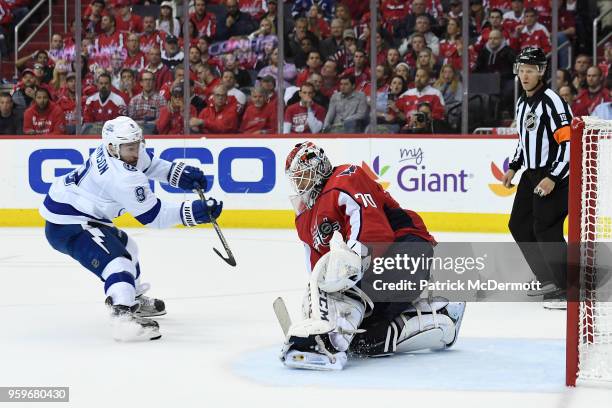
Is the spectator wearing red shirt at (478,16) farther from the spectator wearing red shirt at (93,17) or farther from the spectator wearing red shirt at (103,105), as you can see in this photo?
the spectator wearing red shirt at (93,17)

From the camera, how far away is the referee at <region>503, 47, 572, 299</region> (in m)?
5.69

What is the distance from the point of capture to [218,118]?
10.0m

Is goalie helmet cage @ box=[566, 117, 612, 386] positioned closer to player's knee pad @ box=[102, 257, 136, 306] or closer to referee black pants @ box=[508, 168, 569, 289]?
referee black pants @ box=[508, 168, 569, 289]

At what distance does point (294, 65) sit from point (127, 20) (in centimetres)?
174

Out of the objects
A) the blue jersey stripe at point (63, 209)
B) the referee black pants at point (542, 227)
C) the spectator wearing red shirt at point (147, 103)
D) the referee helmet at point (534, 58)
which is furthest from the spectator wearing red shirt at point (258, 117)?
the blue jersey stripe at point (63, 209)

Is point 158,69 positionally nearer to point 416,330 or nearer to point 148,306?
point 148,306

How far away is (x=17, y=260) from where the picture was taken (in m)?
7.73

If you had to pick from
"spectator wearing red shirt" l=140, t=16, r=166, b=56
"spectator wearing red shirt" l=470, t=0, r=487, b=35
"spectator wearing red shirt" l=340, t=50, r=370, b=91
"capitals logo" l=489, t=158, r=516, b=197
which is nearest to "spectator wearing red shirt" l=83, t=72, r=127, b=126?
"spectator wearing red shirt" l=140, t=16, r=166, b=56

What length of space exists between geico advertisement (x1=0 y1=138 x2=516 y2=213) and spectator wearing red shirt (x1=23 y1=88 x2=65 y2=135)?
137 millimetres

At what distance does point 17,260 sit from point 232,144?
2.68m

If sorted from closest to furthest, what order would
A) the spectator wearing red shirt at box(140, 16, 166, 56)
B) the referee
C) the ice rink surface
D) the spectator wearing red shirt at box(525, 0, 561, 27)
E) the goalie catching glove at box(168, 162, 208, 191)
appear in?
the ice rink surface → the goalie catching glove at box(168, 162, 208, 191) → the referee → the spectator wearing red shirt at box(525, 0, 561, 27) → the spectator wearing red shirt at box(140, 16, 166, 56)

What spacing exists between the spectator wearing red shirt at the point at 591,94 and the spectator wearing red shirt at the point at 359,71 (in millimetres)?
1773

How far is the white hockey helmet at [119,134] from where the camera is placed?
511 centimetres

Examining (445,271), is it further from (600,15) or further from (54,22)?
(54,22)
